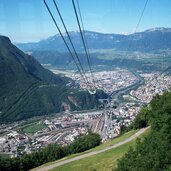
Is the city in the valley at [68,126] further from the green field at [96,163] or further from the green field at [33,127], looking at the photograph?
the green field at [96,163]

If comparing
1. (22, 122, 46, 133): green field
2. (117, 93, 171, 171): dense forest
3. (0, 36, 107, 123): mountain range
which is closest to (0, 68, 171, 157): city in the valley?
(22, 122, 46, 133): green field

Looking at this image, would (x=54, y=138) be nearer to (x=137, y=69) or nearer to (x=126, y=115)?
(x=126, y=115)

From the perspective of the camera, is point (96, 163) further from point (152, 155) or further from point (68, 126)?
point (68, 126)

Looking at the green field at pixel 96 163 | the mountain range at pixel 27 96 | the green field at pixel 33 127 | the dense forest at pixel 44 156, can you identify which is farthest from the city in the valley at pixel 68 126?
the green field at pixel 96 163

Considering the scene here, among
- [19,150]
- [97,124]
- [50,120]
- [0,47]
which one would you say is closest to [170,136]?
[19,150]

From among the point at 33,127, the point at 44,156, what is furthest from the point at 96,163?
the point at 33,127

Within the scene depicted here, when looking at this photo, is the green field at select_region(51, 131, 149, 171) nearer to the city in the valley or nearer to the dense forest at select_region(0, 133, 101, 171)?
the dense forest at select_region(0, 133, 101, 171)
